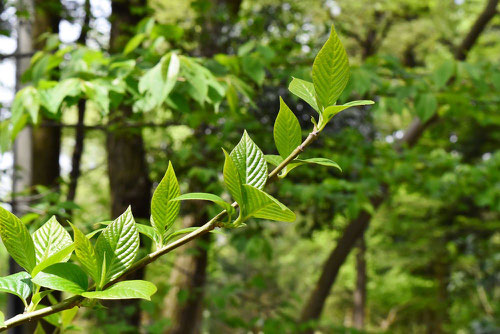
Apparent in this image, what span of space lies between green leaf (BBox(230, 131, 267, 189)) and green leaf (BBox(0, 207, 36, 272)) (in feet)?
0.71

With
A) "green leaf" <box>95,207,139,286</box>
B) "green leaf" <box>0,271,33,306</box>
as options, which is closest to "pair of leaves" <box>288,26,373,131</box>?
"green leaf" <box>95,207,139,286</box>

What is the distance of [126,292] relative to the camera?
0.46m

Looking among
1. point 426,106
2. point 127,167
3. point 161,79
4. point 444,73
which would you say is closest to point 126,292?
point 161,79

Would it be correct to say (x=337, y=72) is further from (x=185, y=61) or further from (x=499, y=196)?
(x=499, y=196)

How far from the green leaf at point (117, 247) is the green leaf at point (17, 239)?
7cm

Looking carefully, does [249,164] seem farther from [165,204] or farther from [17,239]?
[17,239]

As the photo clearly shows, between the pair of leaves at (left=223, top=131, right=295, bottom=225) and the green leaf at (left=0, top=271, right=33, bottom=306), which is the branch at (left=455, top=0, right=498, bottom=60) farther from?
the green leaf at (left=0, top=271, right=33, bottom=306)

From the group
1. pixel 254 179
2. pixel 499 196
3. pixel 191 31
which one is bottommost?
pixel 499 196

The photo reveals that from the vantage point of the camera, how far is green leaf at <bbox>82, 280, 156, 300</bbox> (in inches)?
17.4

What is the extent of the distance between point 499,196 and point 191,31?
2.91 metres

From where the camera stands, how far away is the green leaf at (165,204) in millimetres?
496

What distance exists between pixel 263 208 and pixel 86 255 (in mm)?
175

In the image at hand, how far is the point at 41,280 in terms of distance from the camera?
0.46m

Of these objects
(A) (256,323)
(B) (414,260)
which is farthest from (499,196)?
(B) (414,260)
